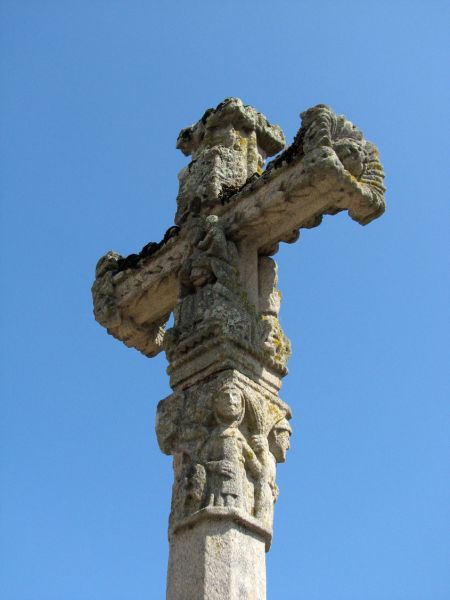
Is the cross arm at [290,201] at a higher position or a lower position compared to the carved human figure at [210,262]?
higher

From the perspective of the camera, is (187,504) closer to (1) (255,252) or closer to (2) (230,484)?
(2) (230,484)

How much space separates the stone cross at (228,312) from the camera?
5996mm

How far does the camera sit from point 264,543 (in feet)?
20.3

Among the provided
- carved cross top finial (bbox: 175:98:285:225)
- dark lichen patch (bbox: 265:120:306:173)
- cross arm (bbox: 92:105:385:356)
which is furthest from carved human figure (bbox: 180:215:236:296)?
dark lichen patch (bbox: 265:120:306:173)

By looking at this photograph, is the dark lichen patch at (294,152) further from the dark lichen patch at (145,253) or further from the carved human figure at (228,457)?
the carved human figure at (228,457)

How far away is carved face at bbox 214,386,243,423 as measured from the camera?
20.9 feet

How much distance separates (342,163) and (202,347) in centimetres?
185

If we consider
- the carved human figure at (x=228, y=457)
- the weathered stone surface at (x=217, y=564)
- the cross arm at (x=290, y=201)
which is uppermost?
the cross arm at (x=290, y=201)

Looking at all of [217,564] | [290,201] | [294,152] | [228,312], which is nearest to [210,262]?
[228,312]

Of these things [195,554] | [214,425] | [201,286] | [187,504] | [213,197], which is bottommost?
[195,554]

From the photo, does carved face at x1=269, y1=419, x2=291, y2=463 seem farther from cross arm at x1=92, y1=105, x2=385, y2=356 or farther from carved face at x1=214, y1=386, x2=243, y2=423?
cross arm at x1=92, y1=105, x2=385, y2=356

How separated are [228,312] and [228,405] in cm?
82

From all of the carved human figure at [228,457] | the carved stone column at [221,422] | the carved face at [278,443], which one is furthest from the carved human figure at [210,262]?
the carved face at [278,443]

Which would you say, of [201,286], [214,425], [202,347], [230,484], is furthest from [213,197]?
[230,484]
